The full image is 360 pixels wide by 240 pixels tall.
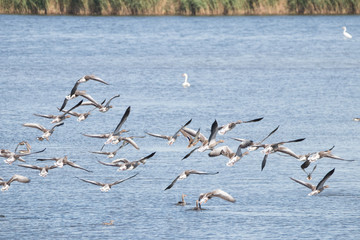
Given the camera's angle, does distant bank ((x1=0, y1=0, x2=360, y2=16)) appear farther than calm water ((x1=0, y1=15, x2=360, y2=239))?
Yes

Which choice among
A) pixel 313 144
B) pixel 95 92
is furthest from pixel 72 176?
pixel 95 92

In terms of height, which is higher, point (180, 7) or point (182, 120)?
point (182, 120)

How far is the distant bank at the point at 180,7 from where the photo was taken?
6638 cm

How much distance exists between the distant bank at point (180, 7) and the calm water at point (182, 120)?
1.41m

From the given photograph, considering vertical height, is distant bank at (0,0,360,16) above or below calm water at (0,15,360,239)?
below

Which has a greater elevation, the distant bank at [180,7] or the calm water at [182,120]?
the calm water at [182,120]

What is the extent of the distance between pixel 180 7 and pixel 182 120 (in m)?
38.9

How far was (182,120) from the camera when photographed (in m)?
30.3

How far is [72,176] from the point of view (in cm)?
2289

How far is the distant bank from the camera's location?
66375 mm

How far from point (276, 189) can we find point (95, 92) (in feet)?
60.9

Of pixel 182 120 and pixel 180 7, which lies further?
pixel 180 7

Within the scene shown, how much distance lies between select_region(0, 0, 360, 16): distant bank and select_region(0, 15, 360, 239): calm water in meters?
1.41

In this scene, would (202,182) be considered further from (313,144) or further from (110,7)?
(110,7)
